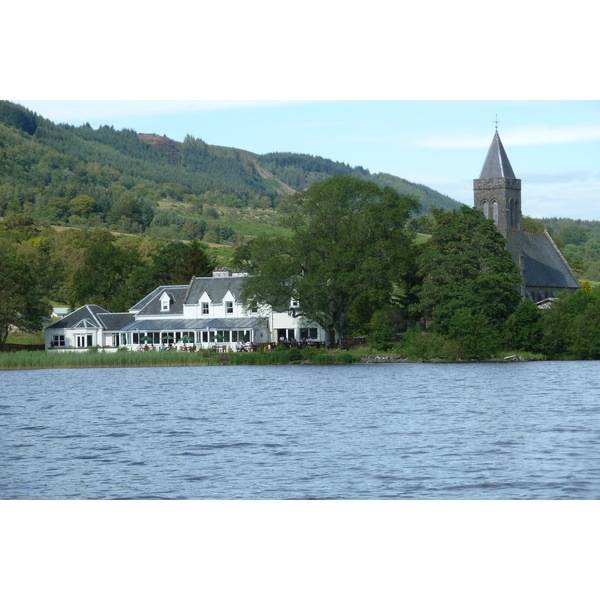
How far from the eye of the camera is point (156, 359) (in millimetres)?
55625

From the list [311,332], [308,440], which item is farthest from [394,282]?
[308,440]

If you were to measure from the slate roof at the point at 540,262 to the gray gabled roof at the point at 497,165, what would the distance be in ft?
17.5

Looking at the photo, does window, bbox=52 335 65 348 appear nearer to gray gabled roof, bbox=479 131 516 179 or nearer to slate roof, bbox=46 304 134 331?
slate roof, bbox=46 304 134 331

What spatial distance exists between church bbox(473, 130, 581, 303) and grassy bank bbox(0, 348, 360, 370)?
35.5 m

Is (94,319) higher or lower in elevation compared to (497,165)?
lower

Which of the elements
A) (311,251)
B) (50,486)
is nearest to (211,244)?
(311,251)

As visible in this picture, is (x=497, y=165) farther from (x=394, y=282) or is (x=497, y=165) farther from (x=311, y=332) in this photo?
(x=394, y=282)

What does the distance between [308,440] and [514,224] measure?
71.2 meters

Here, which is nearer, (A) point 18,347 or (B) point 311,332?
(B) point 311,332

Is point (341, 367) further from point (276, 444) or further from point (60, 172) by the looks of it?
point (60, 172)

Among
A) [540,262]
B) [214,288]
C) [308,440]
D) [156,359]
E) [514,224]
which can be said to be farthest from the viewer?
[514,224]

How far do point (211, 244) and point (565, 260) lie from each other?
5261 cm

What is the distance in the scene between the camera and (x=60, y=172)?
188 metres
